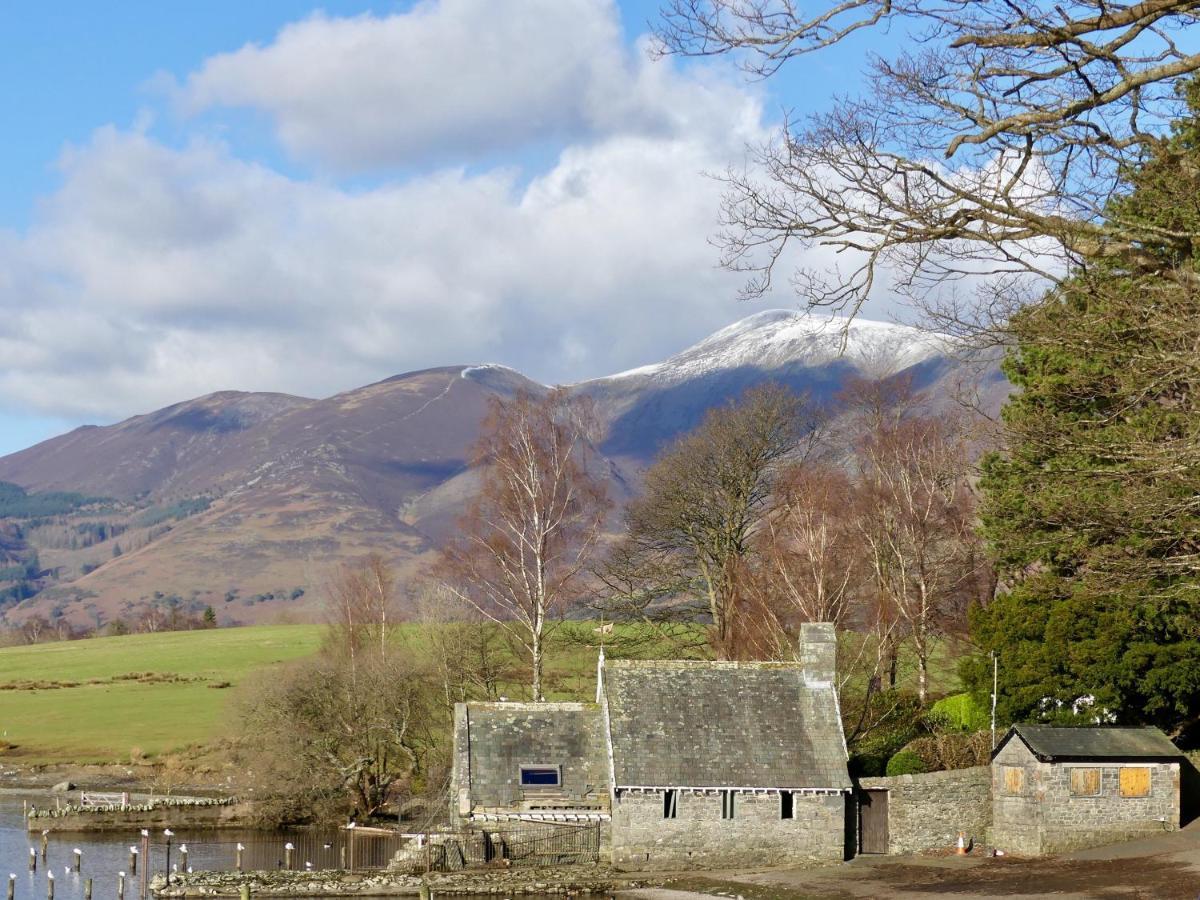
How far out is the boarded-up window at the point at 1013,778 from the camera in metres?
41.9

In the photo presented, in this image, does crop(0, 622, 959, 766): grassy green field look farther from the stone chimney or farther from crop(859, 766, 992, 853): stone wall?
crop(859, 766, 992, 853): stone wall

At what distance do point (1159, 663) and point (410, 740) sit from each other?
30.5 meters

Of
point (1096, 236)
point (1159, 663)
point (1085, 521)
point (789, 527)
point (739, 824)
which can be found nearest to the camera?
point (1096, 236)

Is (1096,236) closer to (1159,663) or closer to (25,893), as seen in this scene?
(1159,663)

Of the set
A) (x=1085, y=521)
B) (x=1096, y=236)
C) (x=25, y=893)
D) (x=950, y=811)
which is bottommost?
(x=25, y=893)

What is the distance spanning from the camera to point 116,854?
168ft

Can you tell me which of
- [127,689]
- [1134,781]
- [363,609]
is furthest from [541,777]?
[127,689]

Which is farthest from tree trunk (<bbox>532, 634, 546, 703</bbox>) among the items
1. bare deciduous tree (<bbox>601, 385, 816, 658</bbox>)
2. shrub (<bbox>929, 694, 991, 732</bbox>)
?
bare deciduous tree (<bbox>601, 385, 816, 658</bbox>)

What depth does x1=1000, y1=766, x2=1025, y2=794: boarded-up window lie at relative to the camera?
4188 centimetres

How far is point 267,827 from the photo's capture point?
188ft

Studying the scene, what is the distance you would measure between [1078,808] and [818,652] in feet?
28.8

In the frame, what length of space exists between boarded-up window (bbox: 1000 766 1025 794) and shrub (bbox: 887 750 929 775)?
3.31 meters

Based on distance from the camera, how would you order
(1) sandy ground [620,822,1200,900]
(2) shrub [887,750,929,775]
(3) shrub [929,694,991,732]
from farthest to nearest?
(3) shrub [929,694,991,732]
(2) shrub [887,750,929,775]
(1) sandy ground [620,822,1200,900]

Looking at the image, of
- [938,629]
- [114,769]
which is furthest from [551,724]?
[114,769]
